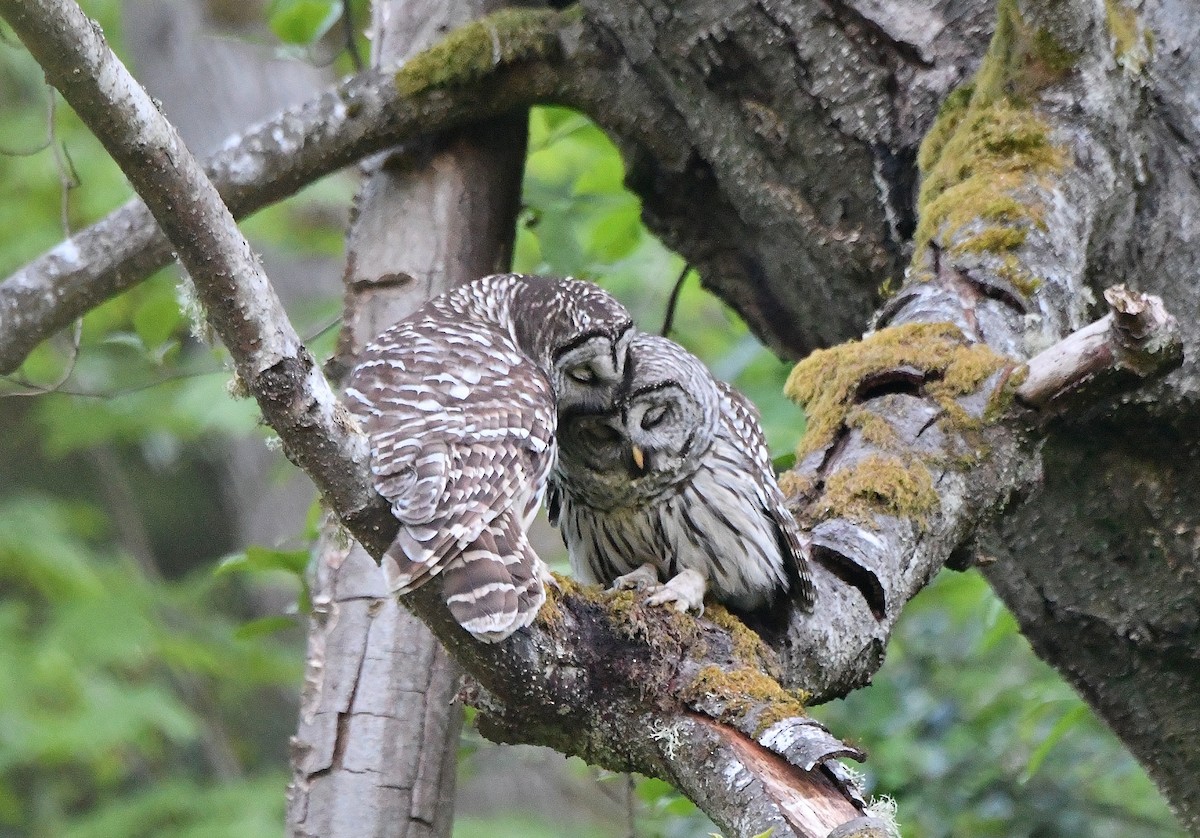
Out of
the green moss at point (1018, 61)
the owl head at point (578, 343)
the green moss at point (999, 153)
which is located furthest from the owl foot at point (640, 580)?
the green moss at point (1018, 61)

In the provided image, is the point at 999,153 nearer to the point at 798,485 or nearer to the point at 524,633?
the point at 798,485

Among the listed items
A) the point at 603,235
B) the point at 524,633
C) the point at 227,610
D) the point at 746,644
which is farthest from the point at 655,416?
the point at 227,610

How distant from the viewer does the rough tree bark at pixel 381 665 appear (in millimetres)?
3402

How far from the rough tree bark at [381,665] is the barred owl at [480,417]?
21.8 inches

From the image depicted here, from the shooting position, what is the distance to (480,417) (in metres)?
2.62

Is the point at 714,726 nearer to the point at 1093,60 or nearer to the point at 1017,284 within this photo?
the point at 1017,284

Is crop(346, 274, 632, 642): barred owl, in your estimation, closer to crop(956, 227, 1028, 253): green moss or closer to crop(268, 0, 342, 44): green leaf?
crop(956, 227, 1028, 253): green moss

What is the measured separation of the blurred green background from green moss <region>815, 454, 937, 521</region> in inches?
36.7

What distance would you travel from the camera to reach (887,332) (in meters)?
3.21

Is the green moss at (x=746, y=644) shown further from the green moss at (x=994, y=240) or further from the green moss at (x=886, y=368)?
the green moss at (x=994, y=240)

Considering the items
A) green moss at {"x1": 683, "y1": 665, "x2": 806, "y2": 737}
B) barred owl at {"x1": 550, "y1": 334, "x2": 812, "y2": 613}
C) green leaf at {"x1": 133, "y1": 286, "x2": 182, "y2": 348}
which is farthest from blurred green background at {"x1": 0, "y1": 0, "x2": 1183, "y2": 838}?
green moss at {"x1": 683, "y1": 665, "x2": 806, "y2": 737}

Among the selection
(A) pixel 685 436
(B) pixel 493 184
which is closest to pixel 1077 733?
(A) pixel 685 436

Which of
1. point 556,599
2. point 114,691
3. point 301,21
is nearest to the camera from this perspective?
point 556,599

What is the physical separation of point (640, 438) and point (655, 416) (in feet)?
0.29
